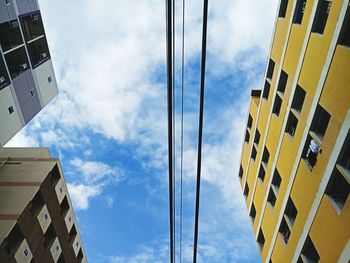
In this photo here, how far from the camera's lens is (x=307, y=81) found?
51.6ft

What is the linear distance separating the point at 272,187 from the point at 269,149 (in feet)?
8.26

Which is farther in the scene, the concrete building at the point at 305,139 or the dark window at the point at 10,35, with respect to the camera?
the dark window at the point at 10,35

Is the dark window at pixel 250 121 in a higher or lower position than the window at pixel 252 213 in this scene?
higher

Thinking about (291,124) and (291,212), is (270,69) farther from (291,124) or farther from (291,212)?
(291,212)

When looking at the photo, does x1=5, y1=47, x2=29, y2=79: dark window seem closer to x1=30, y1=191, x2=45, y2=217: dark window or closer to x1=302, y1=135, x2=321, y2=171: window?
x1=30, y1=191, x2=45, y2=217: dark window

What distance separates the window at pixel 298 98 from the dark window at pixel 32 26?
21219 millimetres

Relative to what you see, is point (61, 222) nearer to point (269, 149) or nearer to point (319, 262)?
point (269, 149)

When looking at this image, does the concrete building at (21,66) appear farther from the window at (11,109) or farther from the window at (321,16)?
the window at (321,16)

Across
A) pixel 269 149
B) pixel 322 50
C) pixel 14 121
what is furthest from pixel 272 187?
pixel 14 121

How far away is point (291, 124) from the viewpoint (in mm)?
18250

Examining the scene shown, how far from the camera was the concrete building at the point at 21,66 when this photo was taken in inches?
912

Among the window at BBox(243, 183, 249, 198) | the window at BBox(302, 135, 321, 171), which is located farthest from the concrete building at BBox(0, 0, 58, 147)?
the window at BBox(302, 135, 321, 171)

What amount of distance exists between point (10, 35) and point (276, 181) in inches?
847

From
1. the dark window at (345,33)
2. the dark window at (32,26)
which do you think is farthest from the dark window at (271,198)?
the dark window at (32,26)
